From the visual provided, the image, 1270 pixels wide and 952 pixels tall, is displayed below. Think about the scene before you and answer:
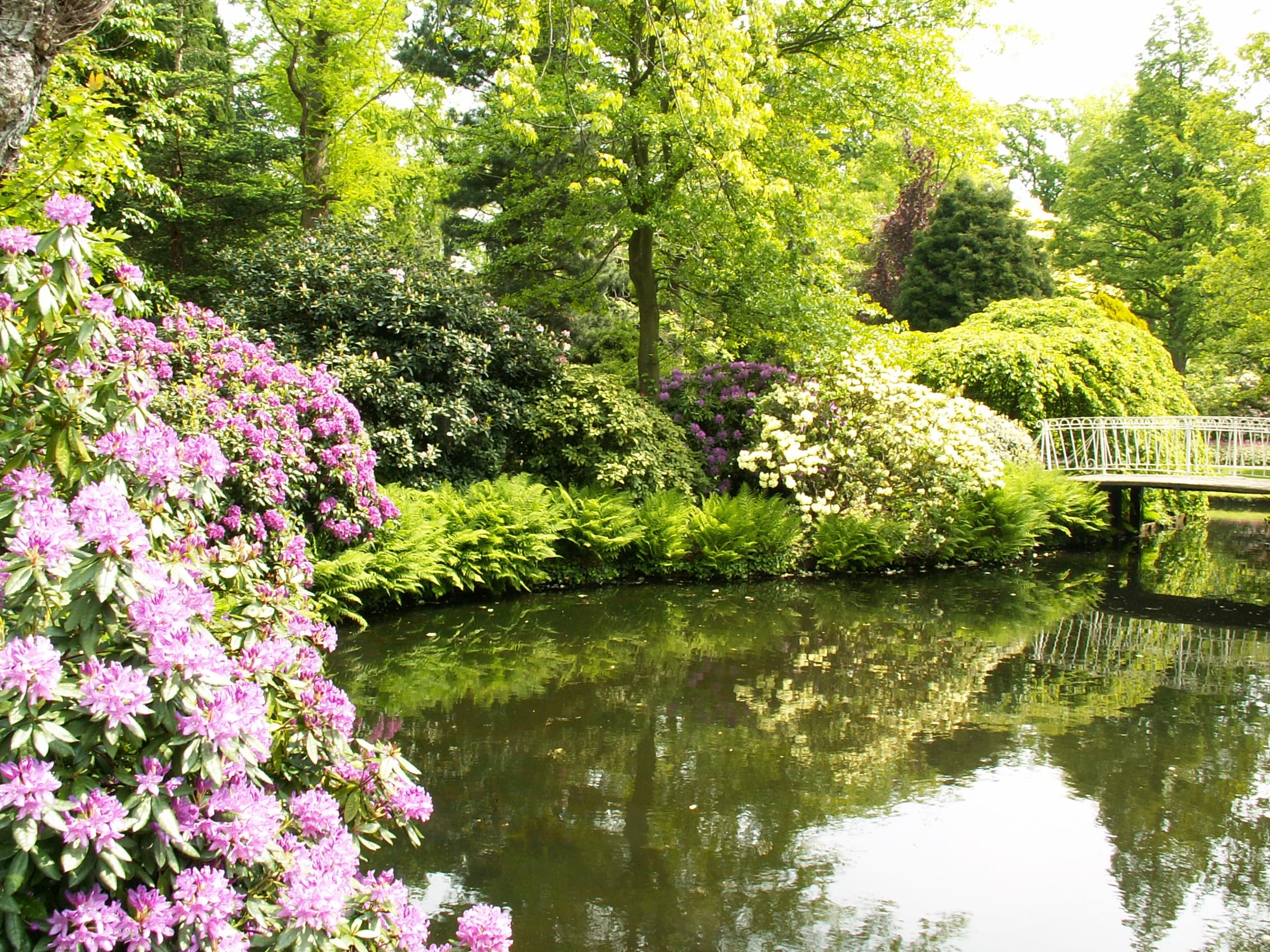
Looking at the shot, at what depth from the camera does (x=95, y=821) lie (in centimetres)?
181

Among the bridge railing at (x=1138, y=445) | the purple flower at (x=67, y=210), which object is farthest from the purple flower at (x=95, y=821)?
the bridge railing at (x=1138, y=445)

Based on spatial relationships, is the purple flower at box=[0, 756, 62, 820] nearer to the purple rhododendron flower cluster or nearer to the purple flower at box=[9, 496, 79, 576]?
the purple flower at box=[9, 496, 79, 576]

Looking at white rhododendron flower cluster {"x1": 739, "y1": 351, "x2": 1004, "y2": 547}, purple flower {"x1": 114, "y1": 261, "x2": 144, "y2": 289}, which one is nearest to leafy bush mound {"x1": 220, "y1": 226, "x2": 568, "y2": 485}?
white rhododendron flower cluster {"x1": 739, "y1": 351, "x2": 1004, "y2": 547}

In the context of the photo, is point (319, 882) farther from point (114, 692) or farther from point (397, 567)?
point (397, 567)

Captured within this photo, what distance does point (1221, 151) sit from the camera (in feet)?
90.0

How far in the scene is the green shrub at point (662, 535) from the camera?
10484 millimetres

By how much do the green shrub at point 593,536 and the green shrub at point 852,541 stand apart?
2.37m

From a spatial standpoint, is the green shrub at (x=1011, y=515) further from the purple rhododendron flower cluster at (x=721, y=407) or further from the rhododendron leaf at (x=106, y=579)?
the rhododendron leaf at (x=106, y=579)

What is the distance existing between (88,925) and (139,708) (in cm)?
44

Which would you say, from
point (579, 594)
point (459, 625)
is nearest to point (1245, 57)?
point (579, 594)

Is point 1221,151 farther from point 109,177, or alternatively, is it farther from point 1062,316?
point 109,177

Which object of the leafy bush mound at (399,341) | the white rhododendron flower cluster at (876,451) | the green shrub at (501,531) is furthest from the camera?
the white rhododendron flower cluster at (876,451)

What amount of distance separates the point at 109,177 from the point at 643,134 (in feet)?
21.0

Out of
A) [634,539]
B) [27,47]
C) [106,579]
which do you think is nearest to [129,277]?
[27,47]
